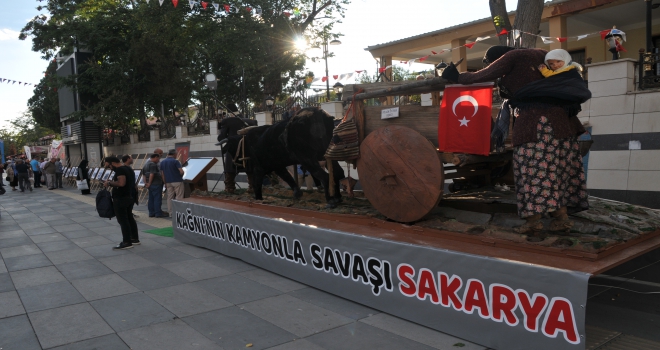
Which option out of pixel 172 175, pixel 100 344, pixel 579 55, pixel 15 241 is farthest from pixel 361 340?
pixel 579 55

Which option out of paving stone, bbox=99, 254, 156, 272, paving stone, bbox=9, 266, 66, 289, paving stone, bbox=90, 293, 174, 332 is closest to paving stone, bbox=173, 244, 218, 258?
paving stone, bbox=99, 254, 156, 272

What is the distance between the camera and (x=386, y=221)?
15.3ft

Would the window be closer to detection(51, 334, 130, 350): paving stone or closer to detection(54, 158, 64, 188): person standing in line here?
detection(51, 334, 130, 350): paving stone

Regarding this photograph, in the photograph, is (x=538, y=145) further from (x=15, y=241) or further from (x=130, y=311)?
(x=15, y=241)

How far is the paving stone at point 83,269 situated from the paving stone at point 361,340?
3.59 meters

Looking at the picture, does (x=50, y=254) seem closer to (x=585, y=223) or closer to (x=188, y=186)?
(x=188, y=186)

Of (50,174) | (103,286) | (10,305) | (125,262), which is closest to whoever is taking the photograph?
(10,305)

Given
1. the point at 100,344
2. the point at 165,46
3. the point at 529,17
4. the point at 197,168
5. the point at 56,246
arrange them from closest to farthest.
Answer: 1. the point at 100,344
2. the point at 56,246
3. the point at 529,17
4. the point at 197,168
5. the point at 165,46

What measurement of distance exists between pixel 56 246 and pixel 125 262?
232 centimetres

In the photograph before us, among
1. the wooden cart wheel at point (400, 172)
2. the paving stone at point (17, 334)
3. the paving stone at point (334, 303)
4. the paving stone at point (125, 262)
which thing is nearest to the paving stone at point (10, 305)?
the paving stone at point (17, 334)

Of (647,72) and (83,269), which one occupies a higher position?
(647,72)

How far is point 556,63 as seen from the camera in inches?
144

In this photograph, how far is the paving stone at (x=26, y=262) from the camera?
6.68 m

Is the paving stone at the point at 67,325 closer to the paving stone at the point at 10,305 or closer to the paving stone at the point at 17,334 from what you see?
the paving stone at the point at 17,334
